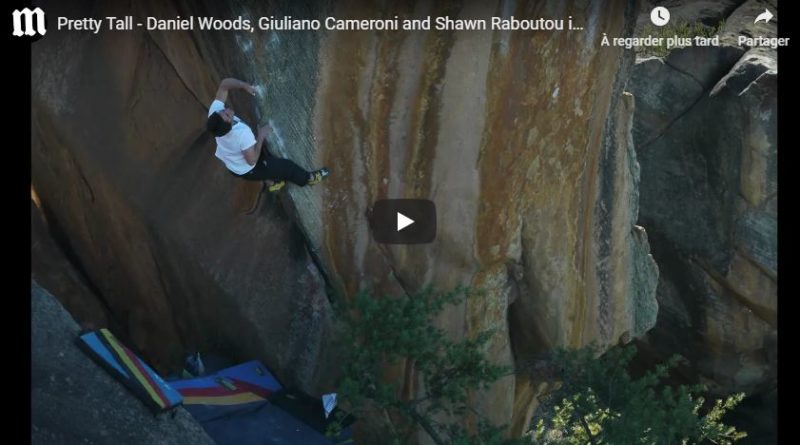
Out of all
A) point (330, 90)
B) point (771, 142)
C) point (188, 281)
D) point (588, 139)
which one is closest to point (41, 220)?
point (188, 281)

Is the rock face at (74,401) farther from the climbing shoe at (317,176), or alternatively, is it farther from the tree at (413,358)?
the climbing shoe at (317,176)

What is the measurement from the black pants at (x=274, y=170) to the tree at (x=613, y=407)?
3432 millimetres

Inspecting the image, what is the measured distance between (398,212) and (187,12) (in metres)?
2.77

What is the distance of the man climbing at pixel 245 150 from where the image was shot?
30.1 feet

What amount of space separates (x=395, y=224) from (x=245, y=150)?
6.42 ft

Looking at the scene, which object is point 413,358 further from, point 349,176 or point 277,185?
point 277,185

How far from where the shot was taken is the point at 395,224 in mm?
10766

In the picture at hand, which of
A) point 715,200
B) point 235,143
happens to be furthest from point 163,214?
point 715,200

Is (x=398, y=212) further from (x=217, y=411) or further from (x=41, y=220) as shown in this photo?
(x=41, y=220)

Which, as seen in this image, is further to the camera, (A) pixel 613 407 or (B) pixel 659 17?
(A) pixel 613 407

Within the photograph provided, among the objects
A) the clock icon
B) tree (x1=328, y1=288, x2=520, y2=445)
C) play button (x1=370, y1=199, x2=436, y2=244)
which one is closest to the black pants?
play button (x1=370, y1=199, x2=436, y2=244)

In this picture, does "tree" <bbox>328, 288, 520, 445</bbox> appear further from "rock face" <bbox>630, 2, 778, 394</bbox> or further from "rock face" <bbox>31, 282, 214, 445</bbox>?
"rock face" <bbox>630, 2, 778, 394</bbox>

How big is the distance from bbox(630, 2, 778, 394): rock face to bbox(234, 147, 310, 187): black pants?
9.98 meters

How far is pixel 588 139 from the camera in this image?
35.9ft
